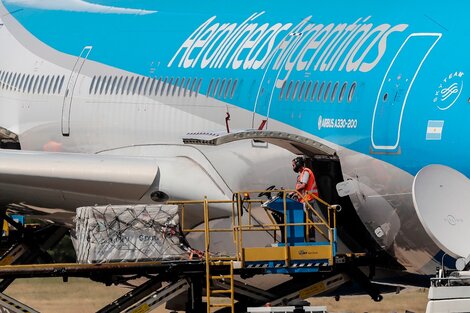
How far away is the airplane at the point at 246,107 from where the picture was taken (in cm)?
1708

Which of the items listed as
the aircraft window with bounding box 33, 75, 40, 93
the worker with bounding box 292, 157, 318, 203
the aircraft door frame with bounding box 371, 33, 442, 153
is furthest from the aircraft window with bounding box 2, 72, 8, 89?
the aircraft door frame with bounding box 371, 33, 442, 153

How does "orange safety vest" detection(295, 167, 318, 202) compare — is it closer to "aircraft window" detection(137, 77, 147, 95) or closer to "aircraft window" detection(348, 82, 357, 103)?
"aircraft window" detection(348, 82, 357, 103)

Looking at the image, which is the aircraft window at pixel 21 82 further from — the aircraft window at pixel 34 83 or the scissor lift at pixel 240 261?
the scissor lift at pixel 240 261

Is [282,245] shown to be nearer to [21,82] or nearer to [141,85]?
[141,85]

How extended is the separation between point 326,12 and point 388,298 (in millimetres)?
9682

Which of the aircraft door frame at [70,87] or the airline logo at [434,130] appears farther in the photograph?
the aircraft door frame at [70,87]

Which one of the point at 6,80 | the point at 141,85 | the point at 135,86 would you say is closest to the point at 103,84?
the point at 135,86

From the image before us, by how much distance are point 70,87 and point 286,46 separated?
520 centimetres

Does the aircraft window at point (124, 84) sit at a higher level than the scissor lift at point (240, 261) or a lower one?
higher

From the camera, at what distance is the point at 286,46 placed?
1936cm

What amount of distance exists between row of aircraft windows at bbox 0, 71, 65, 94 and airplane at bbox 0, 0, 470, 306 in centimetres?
3

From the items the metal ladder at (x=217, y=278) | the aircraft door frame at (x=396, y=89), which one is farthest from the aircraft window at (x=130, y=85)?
the aircraft door frame at (x=396, y=89)

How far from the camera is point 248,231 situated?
1872 cm

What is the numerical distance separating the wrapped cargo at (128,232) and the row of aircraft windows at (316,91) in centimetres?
222
